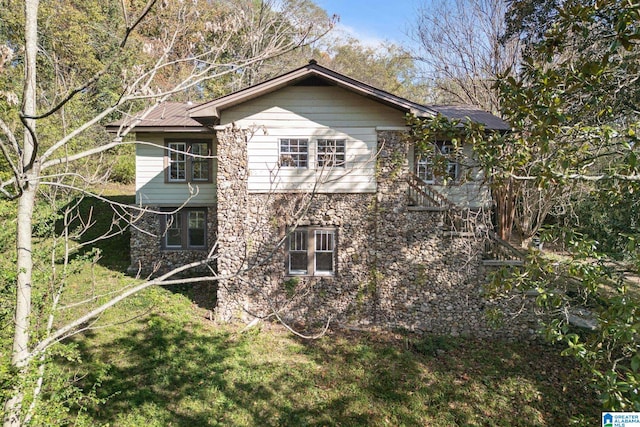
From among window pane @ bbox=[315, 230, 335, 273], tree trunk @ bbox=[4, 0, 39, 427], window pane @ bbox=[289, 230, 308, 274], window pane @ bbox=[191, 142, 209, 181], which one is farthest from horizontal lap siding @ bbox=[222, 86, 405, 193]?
tree trunk @ bbox=[4, 0, 39, 427]

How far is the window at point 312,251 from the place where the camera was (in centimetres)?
1050

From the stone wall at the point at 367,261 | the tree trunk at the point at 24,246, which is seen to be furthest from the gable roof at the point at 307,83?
the tree trunk at the point at 24,246

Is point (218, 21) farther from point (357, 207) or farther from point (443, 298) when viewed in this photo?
point (443, 298)

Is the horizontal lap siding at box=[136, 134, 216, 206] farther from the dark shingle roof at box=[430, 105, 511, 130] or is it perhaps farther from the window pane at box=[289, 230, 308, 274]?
the dark shingle roof at box=[430, 105, 511, 130]

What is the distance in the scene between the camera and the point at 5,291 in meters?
4.60

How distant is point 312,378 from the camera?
803cm

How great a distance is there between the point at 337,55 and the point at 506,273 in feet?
Result: 94.0

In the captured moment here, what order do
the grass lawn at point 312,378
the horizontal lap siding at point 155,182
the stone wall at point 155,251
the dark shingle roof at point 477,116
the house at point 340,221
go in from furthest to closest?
the stone wall at point 155,251
the horizontal lap siding at point 155,182
the dark shingle roof at point 477,116
the house at point 340,221
the grass lawn at point 312,378

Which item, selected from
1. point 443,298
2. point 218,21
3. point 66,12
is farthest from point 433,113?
point 66,12

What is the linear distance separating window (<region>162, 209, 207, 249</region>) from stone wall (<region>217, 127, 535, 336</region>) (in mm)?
3275

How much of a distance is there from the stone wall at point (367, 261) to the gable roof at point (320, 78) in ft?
2.77

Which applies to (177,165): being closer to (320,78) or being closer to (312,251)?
(312,251)

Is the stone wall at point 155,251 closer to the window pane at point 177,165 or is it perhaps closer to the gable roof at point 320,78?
the window pane at point 177,165

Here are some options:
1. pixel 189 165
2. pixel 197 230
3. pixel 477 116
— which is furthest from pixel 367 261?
pixel 189 165
